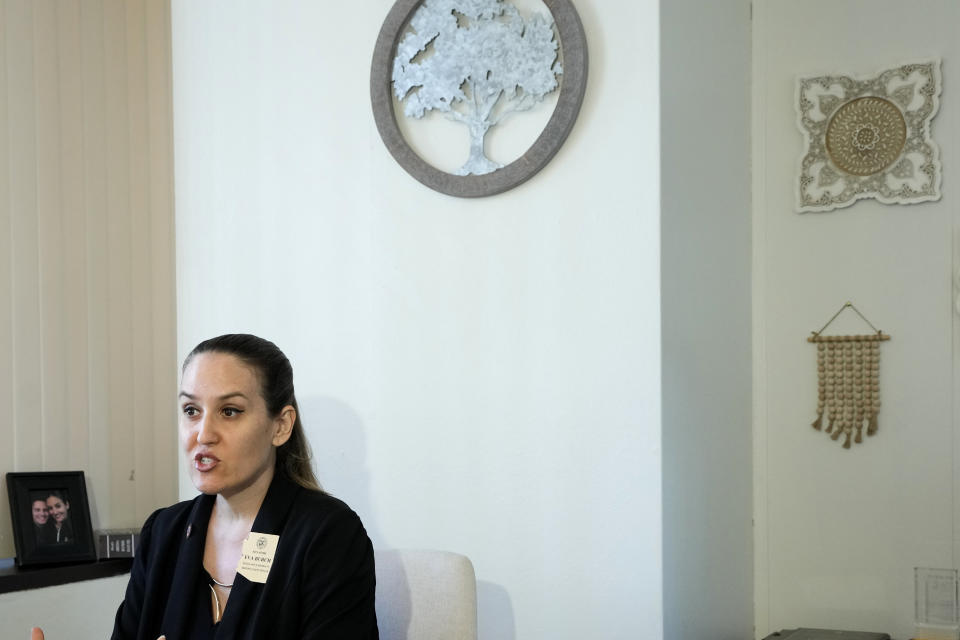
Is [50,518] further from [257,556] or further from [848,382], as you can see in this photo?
[848,382]

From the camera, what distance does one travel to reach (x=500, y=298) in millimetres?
2494

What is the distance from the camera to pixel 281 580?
1821mm

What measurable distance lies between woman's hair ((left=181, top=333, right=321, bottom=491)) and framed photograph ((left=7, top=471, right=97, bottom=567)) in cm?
91

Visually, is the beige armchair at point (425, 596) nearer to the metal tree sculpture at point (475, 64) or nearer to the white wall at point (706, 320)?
the white wall at point (706, 320)

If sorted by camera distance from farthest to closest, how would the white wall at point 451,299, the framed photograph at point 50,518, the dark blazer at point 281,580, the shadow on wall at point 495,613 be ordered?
the framed photograph at point 50,518 → the shadow on wall at point 495,613 → the white wall at point 451,299 → the dark blazer at point 281,580

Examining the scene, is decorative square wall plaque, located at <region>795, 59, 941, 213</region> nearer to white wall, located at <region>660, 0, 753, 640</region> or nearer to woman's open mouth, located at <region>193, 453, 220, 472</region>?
white wall, located at <region>660, 0, 753, 640</region>

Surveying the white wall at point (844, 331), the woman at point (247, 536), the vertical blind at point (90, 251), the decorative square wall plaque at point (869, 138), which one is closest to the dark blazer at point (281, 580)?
the woman at point (247, 536)

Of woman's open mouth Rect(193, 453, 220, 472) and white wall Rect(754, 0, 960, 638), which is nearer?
woman's open mouth Rect(193, 453, 220, 472)

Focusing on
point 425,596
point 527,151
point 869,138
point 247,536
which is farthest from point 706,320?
point 247,536

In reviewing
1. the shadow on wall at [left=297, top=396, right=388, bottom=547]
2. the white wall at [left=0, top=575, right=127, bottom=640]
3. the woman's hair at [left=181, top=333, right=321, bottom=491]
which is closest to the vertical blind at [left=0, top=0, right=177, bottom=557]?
the white wall at [left=0, top=575, right=127, bottom=640]

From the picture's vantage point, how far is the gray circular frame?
2.37m

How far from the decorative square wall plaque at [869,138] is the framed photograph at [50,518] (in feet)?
7.05

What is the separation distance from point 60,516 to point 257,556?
1039 millimetres

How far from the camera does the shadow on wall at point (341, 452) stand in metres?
2.64
